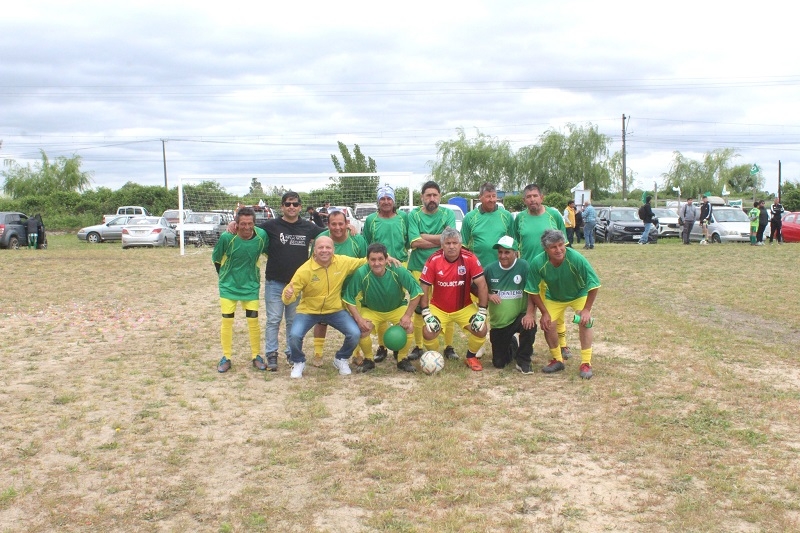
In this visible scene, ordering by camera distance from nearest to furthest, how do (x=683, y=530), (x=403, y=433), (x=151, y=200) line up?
(x=683, y=530), (x=403, y=433), (x=151, y=200)

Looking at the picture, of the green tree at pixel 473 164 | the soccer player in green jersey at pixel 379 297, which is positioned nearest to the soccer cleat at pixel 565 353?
the soccer player in green jersey at pixel 379 297

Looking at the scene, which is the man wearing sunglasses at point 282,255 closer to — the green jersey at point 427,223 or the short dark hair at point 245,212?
the short dark hair at point 245,212

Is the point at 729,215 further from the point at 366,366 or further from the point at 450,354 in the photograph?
the point at 366,366

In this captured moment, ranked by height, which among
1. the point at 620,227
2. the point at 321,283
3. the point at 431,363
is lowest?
the point at 431,363

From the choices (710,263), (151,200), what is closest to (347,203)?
(710,263)

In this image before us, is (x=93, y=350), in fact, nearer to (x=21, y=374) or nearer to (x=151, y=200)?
(x=21, y=374)

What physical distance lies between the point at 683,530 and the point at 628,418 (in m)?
2.07

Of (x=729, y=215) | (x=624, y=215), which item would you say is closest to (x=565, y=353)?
(x=729, y=215)

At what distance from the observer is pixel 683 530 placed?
407 cm

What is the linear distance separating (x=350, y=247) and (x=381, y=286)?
642mm

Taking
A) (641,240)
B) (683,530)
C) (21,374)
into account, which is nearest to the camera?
(683,530)

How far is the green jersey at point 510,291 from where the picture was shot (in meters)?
8.09

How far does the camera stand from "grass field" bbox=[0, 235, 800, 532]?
437 cm

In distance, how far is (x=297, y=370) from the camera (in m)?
7.86
